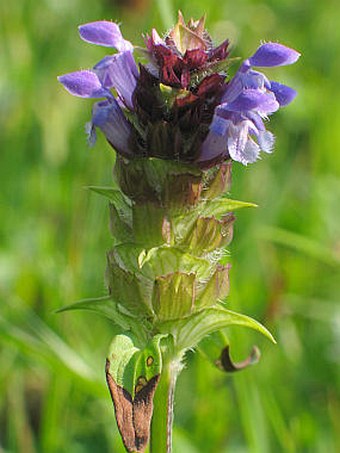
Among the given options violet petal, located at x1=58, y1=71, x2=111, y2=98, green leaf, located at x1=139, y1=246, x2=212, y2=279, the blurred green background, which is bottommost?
the blurred green background

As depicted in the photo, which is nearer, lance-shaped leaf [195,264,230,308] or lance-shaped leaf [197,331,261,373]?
lance-shaped leaf [195,264,230,308]

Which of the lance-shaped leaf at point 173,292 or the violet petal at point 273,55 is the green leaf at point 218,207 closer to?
the lance-shaped leaf at point 173,292

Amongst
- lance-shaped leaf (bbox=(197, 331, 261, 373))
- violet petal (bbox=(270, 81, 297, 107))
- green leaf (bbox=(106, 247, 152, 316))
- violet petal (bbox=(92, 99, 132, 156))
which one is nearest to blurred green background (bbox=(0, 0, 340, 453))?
lance-shaped leaf (bbox=(197, 331, 261, 373))

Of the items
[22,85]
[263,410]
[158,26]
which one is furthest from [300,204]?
[263,410]

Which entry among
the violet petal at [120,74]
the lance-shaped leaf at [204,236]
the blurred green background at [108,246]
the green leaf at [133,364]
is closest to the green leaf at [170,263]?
the lance-shaped leaf at [204,236]

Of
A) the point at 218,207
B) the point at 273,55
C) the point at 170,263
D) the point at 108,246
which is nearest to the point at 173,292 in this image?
the point at 170,263

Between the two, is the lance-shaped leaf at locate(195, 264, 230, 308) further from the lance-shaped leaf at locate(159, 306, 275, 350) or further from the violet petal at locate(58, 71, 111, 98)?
the violet petal at locate(58, 71, 111, 98)

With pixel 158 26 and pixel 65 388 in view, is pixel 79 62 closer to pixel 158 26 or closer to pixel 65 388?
pixel 158 26
